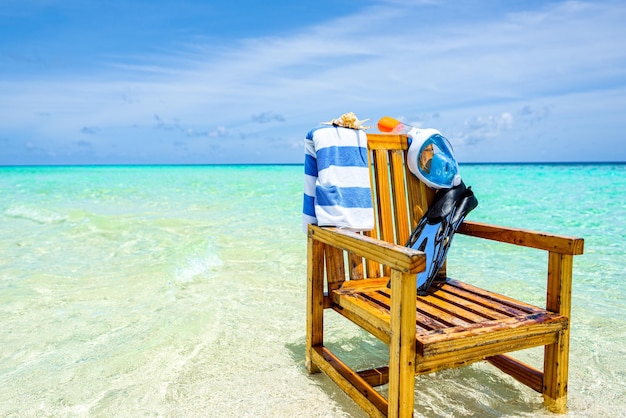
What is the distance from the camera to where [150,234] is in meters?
7.34

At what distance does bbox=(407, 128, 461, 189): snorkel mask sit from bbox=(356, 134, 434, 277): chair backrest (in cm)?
8

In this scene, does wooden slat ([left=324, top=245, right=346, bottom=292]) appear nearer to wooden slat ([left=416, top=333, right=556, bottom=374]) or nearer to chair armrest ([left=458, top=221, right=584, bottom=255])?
chair armrest ([left=458, top=221, right=584, bottom=255])

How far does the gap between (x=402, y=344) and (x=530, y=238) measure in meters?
0.88

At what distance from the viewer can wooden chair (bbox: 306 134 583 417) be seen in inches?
70.2

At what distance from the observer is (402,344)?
1752mm

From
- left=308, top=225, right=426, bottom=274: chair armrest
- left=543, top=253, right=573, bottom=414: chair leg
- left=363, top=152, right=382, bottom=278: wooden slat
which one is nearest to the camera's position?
left=308, top=225, right=426, bottom=274: chair armrest

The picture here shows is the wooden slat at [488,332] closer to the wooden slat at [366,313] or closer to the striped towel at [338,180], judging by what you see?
the wooden slat at [366,313]

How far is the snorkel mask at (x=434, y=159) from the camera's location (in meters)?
2.64

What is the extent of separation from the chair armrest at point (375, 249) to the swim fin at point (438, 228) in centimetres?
53

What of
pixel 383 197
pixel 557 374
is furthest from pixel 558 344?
pixel 383 197

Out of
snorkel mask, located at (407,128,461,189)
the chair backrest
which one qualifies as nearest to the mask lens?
snorkel mask, located at (407,128,461,189)

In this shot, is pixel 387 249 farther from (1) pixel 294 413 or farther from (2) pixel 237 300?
(2) pixel 237 300

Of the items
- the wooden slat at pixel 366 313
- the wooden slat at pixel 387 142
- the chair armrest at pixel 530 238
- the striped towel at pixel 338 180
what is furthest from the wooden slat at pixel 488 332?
the wooden slat at pixel 387 142

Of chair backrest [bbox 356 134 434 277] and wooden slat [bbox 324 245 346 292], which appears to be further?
chair backrest [bbox 356 134 434 277]
